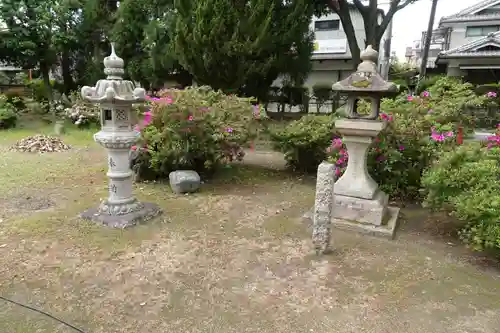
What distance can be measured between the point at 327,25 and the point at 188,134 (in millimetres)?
18645

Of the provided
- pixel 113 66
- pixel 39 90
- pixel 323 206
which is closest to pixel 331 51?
pixel 39 90

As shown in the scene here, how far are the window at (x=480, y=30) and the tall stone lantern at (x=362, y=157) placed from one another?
19349 mm

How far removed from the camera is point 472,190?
4070 millimetres

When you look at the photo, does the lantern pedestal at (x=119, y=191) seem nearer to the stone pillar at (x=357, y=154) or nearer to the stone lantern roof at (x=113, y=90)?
the stone lantern roof at (x=113, y=90)

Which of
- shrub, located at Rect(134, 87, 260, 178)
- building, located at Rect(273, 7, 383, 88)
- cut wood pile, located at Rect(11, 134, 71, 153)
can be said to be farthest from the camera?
building, located at Rect(273, 7, 383, 88)

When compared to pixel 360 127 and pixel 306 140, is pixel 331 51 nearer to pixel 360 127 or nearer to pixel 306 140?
pixel 306 140

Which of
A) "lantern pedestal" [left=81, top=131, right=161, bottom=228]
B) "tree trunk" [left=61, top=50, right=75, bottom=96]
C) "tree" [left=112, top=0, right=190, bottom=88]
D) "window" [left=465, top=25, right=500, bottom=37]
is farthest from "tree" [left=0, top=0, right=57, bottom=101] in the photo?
"window" [left=465, top=25, right=500, bottom=37]

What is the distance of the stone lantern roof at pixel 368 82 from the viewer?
4.71 meters

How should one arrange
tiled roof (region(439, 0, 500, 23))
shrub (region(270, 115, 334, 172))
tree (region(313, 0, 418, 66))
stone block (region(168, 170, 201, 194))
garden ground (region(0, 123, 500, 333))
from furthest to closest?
tiled roof (region(439, 0, 500, 23)) → tree (region(313, 0, 418, 66)) → shrub (region(270, 115, 334, 172)) → stone block (region(168, 170, 201, 194)) → garden ground (region(0, 123, 500, 333))

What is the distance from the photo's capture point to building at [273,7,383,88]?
2044 centimetres

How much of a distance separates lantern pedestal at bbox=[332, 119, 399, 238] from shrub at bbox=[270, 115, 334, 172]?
198 cm

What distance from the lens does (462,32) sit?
20.5 meters

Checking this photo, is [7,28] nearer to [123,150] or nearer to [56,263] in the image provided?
[123,150]

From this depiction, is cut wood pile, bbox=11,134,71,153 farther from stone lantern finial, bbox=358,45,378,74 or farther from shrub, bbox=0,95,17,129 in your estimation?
stone lantern finial, bbox=358,45,378,74
